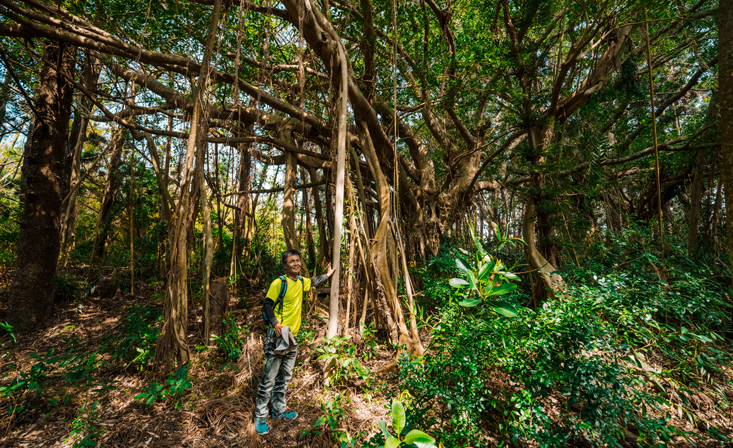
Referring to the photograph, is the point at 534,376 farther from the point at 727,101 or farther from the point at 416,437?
the point at 727,101

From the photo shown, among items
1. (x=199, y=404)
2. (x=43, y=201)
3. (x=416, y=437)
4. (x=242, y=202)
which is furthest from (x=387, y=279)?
(x=43, y=201)

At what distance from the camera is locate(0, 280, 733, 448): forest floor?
6.97ft

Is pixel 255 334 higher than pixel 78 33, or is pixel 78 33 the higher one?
pixel 78 33

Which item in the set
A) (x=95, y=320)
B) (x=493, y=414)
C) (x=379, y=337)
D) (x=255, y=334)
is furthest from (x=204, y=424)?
(x=95, y=320)

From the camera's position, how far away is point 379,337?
3070mm

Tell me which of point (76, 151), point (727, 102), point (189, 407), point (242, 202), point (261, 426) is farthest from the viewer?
point (76, 151)

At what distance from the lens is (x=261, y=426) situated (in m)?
2.15

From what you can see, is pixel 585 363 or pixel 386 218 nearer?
pixel 585 363

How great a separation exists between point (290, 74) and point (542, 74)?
146 inches

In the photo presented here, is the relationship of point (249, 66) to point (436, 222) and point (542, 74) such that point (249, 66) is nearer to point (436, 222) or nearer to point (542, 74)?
point (436, 222)

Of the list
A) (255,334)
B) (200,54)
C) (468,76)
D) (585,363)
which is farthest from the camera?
(200,54)

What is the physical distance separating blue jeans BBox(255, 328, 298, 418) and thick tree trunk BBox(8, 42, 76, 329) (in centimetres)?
365

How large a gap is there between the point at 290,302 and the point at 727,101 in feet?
11.6

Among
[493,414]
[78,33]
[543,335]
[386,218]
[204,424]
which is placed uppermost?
[78,33]
